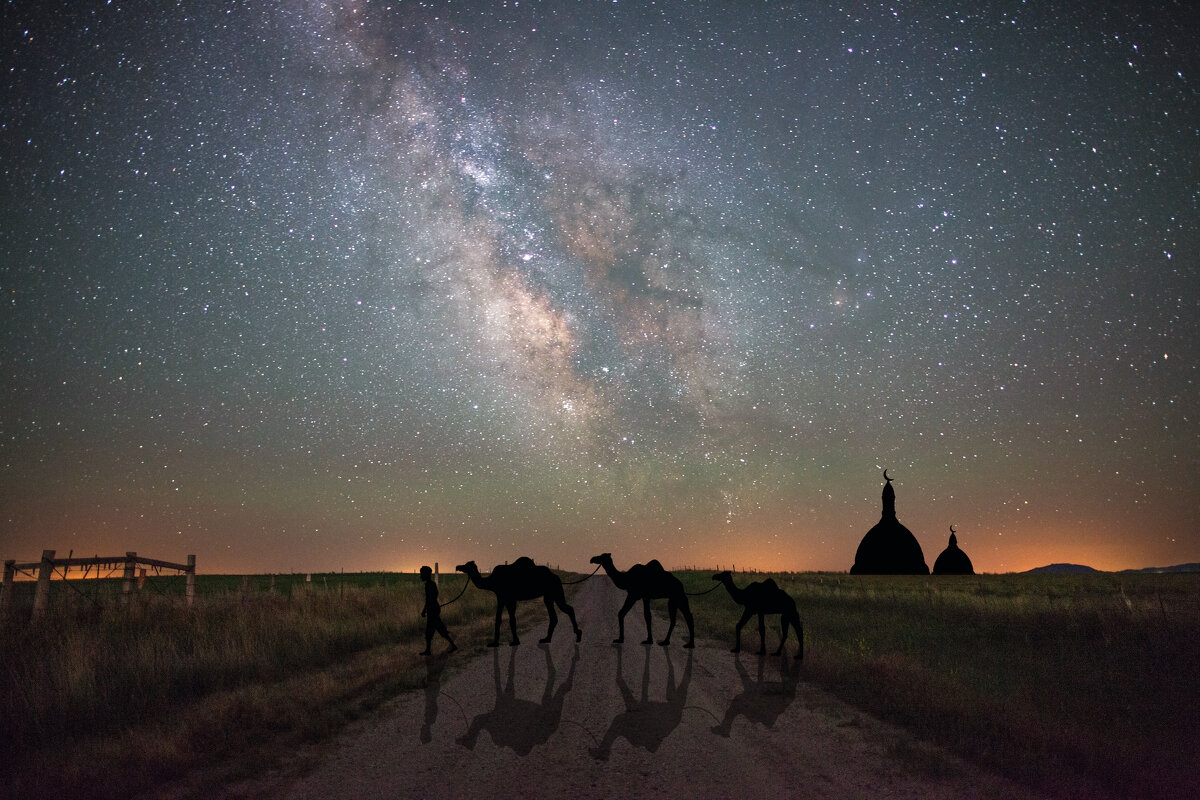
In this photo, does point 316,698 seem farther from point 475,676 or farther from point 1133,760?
point 1133,760

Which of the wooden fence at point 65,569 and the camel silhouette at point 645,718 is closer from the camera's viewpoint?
the camel silhouette at point 645,718

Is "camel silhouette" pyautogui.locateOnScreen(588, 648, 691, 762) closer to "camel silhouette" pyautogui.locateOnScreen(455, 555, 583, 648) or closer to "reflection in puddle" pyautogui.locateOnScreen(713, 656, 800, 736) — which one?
"reflection in puddle" pyautogui.locateOnScreen(713, 656, 800, 736)

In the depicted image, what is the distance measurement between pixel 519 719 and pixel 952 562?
6813 cm

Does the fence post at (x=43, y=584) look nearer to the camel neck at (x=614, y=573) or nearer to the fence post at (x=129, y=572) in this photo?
the fence post at (x=129, y=572)

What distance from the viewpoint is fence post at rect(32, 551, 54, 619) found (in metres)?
17.1

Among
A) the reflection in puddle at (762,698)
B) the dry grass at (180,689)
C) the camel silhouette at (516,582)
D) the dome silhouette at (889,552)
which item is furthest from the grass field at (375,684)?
the dome silhouette at (889,552)

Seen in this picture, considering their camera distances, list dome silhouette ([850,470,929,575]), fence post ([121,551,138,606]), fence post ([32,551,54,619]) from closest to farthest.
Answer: fence post ([32,551,54,619]) → fence post ([121,551,138,606]) → dome silhouette ([850,470,929,575])

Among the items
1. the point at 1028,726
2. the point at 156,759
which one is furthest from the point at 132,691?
the point at 1028,726

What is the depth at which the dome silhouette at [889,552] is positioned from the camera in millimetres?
62406

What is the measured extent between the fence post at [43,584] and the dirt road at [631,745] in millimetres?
13739

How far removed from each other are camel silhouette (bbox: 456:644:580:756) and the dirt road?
0.08 ft

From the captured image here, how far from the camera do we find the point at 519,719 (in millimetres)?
7895

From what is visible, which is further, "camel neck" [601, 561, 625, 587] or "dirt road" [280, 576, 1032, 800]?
"camel neck" [601, 561, 625, 587]

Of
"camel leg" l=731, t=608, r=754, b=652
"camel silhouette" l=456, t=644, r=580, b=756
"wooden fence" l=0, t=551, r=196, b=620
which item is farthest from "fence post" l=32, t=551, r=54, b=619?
"camel leg" l=731, t=608, r=754, b=652
